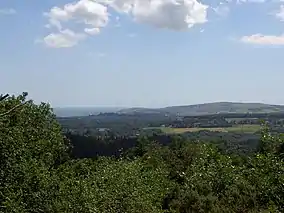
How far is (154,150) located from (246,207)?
24872 millimetres

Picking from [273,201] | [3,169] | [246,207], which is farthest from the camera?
[246,207]

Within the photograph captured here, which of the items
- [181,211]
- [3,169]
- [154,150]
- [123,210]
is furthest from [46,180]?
[154,150]

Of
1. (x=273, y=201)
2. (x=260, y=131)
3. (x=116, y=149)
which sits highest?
(x=260, y=131)

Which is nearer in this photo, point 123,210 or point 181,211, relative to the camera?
point 123,210

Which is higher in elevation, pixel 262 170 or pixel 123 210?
pixel 262 170

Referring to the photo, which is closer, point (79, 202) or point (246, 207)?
point (79, 202)

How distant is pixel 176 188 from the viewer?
27484 mm

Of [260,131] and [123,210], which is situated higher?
[260,131]

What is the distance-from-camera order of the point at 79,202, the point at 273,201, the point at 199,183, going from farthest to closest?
the point at 199,183
the point at 79,202
the point at 273,201

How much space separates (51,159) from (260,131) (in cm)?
1556

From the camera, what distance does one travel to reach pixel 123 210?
15.6 m

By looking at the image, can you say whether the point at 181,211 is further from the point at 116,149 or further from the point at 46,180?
the point at 116,149

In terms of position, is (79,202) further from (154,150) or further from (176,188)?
(154,150)

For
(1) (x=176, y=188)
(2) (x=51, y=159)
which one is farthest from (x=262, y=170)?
(1) (x=176, y=188)
